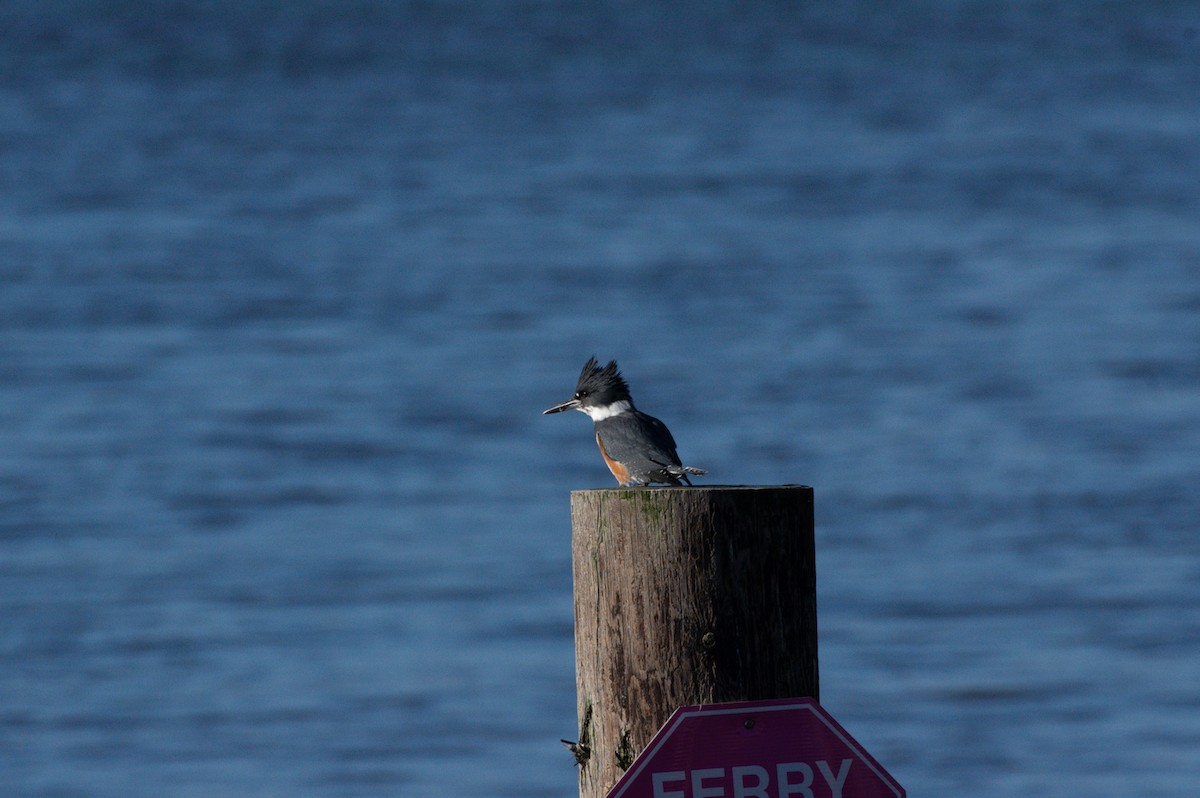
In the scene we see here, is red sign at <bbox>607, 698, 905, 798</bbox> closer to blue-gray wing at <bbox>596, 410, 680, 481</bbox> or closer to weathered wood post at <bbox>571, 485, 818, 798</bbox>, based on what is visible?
weathered wood post at <bbox>571, 485, 818, 798</bbox>

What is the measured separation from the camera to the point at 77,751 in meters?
8.64

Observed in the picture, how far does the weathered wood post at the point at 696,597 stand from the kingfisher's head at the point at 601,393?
312 centimetres

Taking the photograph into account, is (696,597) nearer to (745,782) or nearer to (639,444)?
(745,782)

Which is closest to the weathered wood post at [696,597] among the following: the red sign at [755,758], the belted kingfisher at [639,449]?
the red sign at [755,758]

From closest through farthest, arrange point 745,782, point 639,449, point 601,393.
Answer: point 745,782, point 639,449, point 601,393

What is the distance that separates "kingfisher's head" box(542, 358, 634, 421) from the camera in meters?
6.11

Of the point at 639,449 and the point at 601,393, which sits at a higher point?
the point at 601,393

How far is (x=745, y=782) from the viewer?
2.73 metres

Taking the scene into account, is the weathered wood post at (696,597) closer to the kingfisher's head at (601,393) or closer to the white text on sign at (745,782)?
the white text on sign at (745,782)

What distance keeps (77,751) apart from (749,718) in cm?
674

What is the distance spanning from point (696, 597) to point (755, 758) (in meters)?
0.29

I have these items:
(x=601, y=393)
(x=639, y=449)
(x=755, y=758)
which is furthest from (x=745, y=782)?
(x=601, y=393)

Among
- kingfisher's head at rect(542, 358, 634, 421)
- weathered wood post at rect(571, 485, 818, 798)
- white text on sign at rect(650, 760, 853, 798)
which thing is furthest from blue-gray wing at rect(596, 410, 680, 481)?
white text on sign at rect(650, 760, 853, 798)

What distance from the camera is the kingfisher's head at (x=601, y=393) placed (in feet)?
20.1
